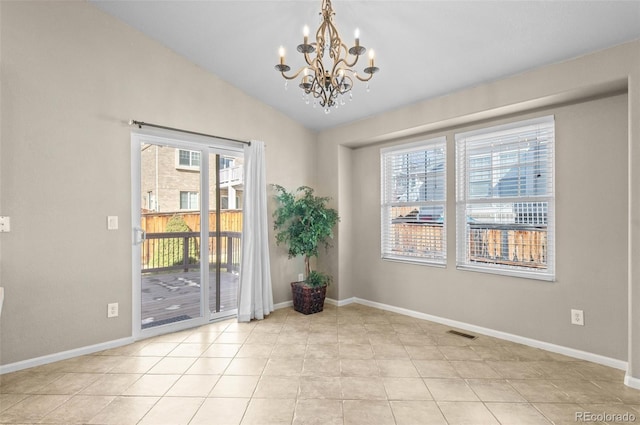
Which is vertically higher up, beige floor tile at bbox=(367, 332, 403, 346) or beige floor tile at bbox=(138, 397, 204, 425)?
→ beige floor tile at bbox=(138, 397, 204, 425)

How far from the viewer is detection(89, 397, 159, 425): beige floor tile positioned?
6.72ft

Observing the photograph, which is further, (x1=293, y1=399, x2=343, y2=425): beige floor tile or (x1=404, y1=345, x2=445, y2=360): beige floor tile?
(x1=404, y1=345, x2=445, y2=360): beige floor tile

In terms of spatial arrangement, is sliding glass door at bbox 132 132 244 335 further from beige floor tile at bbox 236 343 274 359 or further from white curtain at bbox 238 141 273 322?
beige floor tile at bbox 236 343 274 359

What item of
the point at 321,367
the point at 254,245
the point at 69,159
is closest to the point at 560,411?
the point at 321,367

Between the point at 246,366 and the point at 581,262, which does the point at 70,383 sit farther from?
the point at 581,262

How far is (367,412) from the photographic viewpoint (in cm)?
213

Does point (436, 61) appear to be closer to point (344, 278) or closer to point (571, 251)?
point (571, 251)

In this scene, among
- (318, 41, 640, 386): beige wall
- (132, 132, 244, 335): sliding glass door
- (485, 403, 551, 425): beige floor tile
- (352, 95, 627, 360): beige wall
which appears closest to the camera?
(485, 403, 551, 425): beige floor tile

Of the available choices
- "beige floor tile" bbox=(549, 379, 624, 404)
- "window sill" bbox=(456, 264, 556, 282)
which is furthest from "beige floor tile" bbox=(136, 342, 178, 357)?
"beige floor tile" bbox=(549, 379, 624, 404)

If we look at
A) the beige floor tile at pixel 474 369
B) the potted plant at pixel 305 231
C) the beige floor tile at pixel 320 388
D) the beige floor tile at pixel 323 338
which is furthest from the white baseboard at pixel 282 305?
the beige floor tile at pixel 474 369

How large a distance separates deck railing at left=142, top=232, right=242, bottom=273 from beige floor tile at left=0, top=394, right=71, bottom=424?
1342 millimetres

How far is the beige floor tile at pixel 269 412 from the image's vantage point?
2.05m

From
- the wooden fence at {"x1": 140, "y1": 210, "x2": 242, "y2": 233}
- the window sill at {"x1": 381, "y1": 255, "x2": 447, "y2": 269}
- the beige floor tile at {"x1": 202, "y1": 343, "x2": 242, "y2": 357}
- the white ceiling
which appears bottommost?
the beige floor tile at {"x1": 202, "y1": 343, "x2": 242, "y2": 357}

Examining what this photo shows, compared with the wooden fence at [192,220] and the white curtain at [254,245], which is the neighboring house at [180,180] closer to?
the wooden fence at [192,220]
